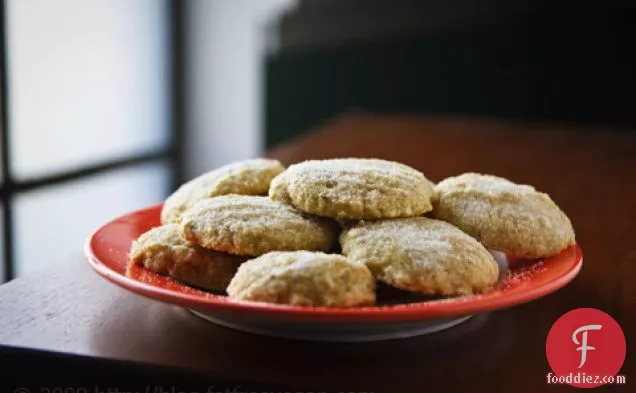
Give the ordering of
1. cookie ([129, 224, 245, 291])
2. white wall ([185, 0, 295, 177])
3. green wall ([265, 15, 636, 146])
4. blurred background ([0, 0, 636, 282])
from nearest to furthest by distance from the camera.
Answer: cookie ([129, 224, 245, 291]) → blurred background ([0, 0, 636, 282]) → green wall ([265, 15, 636, 146]) → white wall ([185, 0, 295, 177])

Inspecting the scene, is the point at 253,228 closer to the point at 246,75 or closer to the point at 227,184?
the point at 227,184

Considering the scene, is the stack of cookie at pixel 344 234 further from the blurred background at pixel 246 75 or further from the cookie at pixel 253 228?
the blurred background at pixel 246 75

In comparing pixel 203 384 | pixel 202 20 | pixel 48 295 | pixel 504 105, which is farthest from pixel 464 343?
pixel 202 20

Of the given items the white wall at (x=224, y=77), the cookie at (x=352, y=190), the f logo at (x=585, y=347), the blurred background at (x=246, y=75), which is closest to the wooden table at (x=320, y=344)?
the f logo at (x=585, y=347)

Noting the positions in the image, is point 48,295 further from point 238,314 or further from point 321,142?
point 321,142

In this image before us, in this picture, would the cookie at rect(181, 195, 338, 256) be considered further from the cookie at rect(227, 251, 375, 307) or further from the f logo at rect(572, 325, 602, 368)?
the f logo at rect(572, 325, 602, 368)

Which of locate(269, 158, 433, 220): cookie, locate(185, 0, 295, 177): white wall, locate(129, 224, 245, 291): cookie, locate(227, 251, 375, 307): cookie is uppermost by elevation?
locate(269, 158, 433, 220): cookie

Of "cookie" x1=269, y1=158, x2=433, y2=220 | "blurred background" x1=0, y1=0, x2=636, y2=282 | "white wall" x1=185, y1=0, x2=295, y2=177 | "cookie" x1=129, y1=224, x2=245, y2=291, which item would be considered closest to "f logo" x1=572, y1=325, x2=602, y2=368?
"cookie" x1=269, y1=158, x2=433, y2=220
